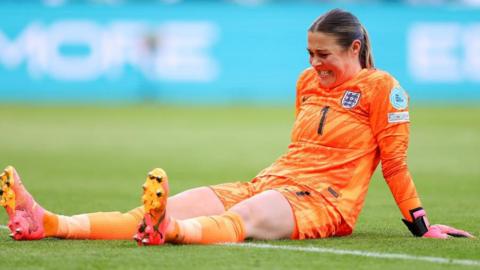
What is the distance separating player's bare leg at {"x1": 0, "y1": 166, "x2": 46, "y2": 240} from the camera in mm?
5879

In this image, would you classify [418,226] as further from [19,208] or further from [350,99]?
[19,208]

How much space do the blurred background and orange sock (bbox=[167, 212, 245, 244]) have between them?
18.7 meters

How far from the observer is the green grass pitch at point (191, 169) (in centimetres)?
568

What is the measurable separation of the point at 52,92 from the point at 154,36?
274 centimetres

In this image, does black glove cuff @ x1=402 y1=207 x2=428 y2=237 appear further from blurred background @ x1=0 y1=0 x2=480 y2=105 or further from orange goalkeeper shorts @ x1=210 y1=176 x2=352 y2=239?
blurred background @ x1=0 y1=0 x2=480 y2=105

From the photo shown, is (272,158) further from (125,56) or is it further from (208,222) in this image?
(125,56)

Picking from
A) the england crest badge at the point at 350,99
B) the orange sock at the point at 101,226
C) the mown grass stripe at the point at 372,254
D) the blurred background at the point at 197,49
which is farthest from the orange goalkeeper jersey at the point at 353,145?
the blurred background at the point at 197,49

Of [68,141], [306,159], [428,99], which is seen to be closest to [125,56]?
[428,99]

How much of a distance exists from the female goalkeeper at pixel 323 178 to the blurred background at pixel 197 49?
18187 mm

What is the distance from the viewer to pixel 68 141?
16703 mm

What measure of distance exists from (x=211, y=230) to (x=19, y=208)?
41.6 inches

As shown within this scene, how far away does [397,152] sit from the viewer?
6461mm

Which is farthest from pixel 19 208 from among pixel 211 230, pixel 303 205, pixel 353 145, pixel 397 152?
pixel 397 152

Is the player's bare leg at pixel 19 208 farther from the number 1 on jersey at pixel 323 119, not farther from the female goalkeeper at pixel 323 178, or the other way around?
the number 1 on jersey at pixel 323 119
